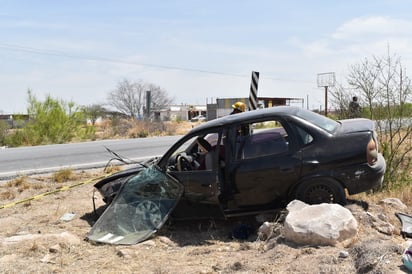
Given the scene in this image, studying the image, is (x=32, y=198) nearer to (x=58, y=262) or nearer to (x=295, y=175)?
(x=58, y=262)

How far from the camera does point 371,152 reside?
551cm

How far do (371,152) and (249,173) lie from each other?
1.56 metres

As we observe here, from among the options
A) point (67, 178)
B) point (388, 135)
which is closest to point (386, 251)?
point (388, 135)

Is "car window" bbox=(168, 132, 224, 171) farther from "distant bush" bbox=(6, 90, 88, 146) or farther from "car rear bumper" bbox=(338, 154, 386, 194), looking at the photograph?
"distant bush" bbox=(6, 90, 88, 146)

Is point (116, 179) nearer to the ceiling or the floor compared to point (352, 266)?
nearer to the ceiling

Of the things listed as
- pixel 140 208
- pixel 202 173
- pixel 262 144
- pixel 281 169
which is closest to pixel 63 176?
pixel 140 208

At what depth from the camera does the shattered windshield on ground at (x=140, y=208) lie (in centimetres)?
586

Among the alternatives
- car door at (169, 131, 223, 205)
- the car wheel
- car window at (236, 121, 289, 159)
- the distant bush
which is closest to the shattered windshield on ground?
car door at (169, 131, 223, 205)

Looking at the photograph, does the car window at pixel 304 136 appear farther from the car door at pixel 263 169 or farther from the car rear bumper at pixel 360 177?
the car rear bumper at pixel 360 177

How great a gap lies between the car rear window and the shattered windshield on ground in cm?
196

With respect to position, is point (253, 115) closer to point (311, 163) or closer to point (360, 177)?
point (311, 163)

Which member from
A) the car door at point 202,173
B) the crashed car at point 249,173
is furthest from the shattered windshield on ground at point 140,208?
the car door at point 202,173

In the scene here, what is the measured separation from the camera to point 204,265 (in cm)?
452

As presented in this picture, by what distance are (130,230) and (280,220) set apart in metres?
2.02
